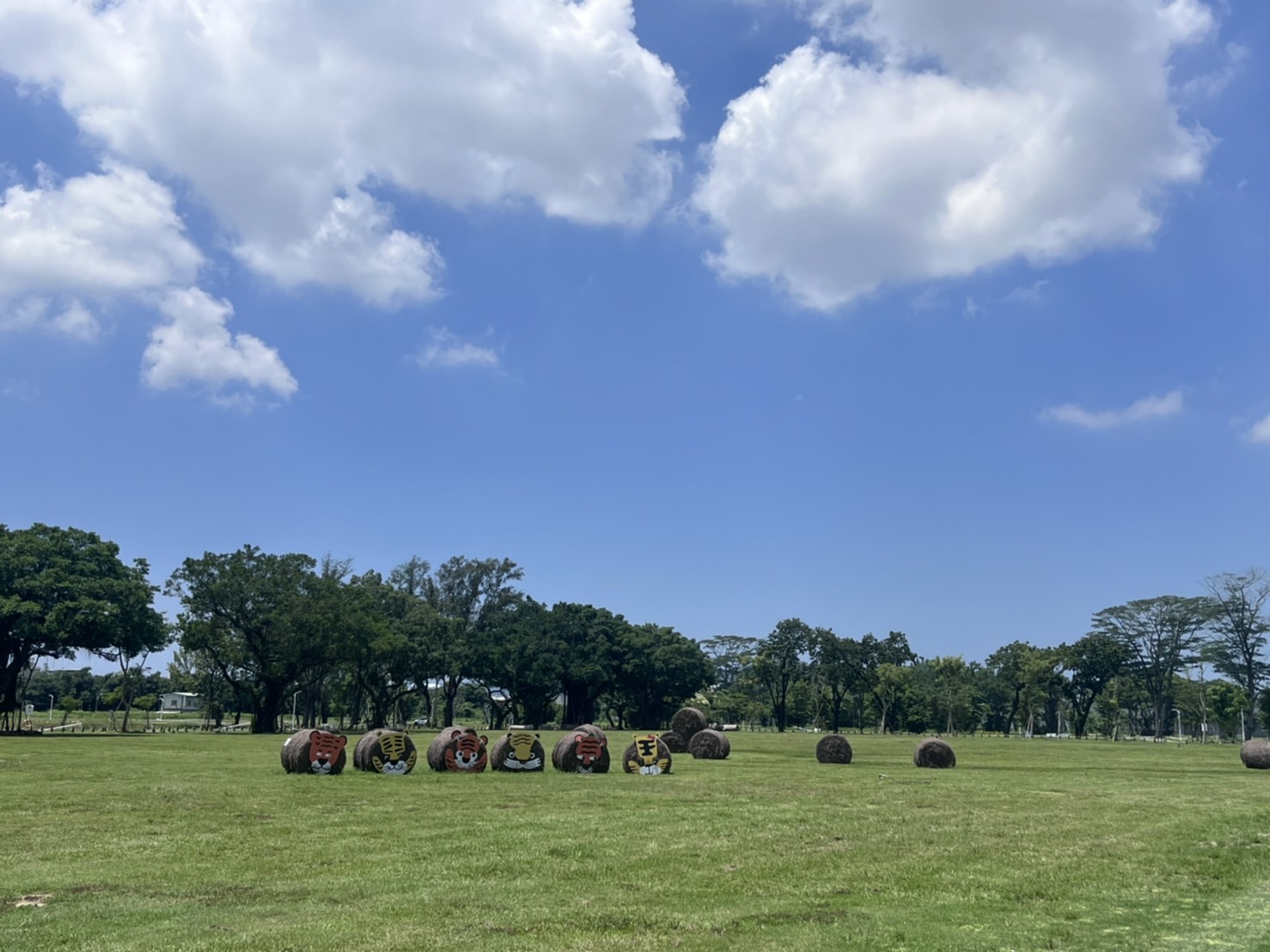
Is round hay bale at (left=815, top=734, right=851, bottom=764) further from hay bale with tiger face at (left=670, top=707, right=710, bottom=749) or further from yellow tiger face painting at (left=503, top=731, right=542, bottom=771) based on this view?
yellow tiger face painting at (left=503, top=731, right=542, bottom=771)

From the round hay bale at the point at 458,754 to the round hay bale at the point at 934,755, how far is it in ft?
55.5

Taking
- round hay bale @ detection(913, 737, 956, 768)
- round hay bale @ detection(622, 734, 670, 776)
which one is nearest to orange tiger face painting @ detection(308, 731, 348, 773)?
round hay bale @ detection(622, 734, 670, 776)

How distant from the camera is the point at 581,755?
3027cm

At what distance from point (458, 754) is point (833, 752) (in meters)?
16.3

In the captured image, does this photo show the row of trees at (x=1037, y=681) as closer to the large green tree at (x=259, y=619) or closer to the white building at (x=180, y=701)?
the large green tree at (x=259, y=619)

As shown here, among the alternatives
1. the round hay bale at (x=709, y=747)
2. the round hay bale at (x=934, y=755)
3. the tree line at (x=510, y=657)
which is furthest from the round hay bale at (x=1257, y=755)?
the tree line at (x=510, y=657)

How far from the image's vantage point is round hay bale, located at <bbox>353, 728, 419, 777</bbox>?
2880cm

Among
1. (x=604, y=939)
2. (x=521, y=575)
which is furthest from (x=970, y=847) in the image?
(x=521, y=575)

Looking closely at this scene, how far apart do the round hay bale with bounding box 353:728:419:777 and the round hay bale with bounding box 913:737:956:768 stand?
62.6ft

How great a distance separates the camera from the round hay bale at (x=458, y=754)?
29.8m

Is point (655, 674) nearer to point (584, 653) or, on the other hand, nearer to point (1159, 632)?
point (584, 653)

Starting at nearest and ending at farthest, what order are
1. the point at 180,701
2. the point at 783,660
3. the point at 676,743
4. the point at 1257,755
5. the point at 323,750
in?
the point at 323,750, the point at 1257,755, the point at 676,743, the point at 783,660, the point at 180,701

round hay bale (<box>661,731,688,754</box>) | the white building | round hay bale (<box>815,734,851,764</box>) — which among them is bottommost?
the white building

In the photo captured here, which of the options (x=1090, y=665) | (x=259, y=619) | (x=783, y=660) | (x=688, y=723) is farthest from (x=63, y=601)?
(x=1090, y=665)
